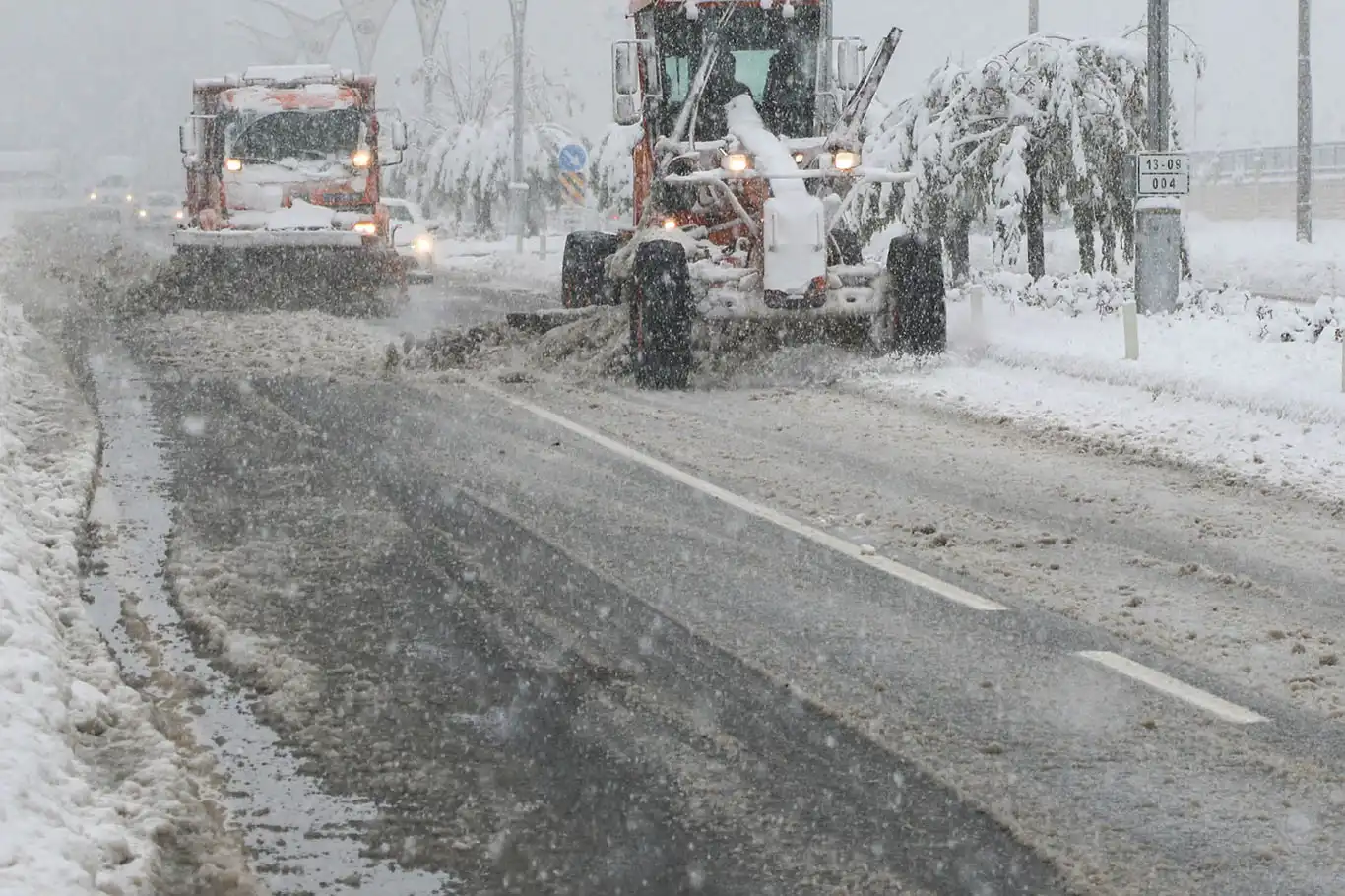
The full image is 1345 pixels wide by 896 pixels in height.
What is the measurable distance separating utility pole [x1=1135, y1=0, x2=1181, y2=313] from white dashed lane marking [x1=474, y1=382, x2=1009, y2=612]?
7666 millimetres

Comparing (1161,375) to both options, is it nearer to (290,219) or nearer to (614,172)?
(290,219)

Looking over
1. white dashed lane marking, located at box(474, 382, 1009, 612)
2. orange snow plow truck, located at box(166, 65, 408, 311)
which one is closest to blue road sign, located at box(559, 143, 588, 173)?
orange snow plow truck, located at box(166, 65, 408, 311)

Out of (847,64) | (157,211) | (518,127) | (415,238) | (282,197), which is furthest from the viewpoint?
(157,211)

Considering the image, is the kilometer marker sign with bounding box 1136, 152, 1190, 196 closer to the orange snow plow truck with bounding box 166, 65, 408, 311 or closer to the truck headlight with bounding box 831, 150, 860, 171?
the truck headlight with bounding box 831, 150, 860, 171

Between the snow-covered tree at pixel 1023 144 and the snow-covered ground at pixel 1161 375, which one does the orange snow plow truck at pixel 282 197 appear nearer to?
the snow-covered tree at pixel 1023 144

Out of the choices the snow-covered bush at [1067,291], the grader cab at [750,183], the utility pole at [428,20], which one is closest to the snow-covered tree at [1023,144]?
the snow-covered bush at [1067,291]

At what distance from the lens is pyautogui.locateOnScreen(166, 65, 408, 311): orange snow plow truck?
22.8 m

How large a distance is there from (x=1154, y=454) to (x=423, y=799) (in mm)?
7109

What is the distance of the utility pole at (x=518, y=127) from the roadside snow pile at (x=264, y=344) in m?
19.1

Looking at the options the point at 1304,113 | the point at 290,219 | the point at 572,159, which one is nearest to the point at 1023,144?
the point at 290,219

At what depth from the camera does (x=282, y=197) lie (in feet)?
75.8

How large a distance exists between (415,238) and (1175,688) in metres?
26.4

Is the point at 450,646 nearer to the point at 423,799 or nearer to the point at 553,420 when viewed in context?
the point at 423,799

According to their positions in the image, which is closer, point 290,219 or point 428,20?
point 290,219
